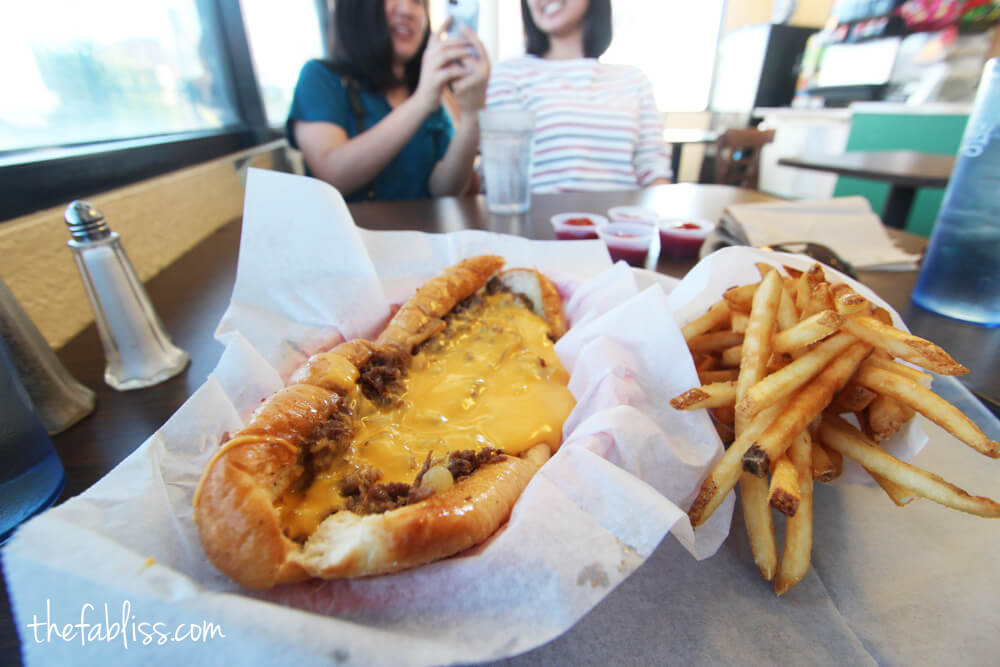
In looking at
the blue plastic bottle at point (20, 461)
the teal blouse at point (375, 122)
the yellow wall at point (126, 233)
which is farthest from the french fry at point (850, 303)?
the teal blouse at point (375, 122)

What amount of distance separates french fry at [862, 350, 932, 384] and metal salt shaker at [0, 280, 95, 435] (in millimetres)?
1932

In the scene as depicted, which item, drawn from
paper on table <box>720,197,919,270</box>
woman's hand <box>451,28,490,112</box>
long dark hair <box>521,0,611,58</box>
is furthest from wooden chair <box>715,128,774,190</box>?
woman's hand <box>451,28,490,112</box>

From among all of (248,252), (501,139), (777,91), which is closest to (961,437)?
(248,252)

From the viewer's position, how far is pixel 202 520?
80cm

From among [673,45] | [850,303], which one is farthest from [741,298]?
[673,45]

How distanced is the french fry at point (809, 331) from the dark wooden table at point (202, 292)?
81 cm

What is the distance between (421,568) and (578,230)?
1827mm

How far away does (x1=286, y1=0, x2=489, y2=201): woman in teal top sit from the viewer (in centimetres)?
311

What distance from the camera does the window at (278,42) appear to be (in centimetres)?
480

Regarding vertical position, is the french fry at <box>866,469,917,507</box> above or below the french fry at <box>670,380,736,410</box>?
below

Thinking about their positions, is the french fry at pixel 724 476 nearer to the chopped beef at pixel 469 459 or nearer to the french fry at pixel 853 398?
the french fry at pixel 853 398

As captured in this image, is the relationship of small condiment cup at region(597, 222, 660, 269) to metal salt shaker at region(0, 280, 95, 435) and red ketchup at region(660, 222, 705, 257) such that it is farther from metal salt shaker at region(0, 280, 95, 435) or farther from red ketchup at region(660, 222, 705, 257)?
metal salt shaker at region(0, 280, 95, 435)

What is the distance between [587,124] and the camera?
404cm

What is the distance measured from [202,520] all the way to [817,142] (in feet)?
39.9
